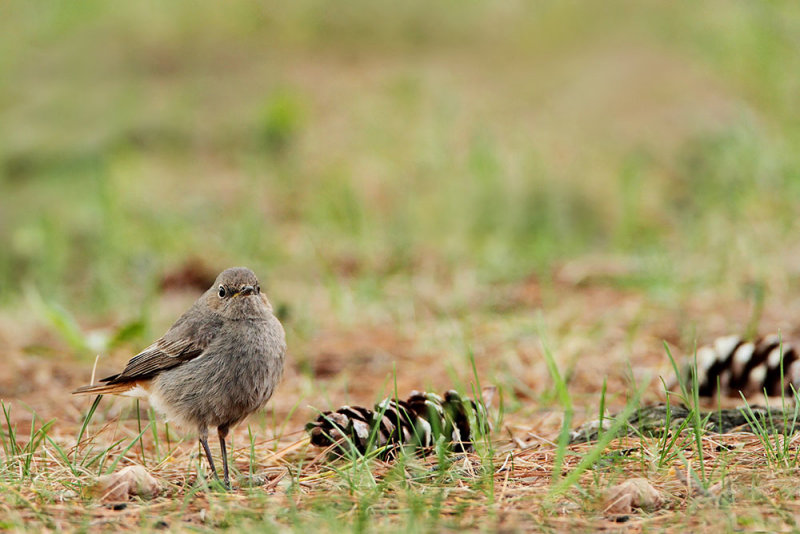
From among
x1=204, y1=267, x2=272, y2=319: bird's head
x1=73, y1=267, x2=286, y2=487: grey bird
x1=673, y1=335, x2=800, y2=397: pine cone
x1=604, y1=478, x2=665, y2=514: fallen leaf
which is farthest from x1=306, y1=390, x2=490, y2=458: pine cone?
x1=673, y1=335, x2=800, y2=397: pine cone

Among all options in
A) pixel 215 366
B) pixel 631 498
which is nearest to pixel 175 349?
pixel 215 366

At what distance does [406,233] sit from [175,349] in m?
4.36

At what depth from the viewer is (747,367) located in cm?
355

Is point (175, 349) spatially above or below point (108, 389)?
above

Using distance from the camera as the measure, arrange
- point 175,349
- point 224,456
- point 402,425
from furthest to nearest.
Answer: point 175,349 < point 402,425 < point 224,456

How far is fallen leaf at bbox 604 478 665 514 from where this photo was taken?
234cm

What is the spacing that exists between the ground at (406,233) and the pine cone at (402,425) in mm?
87

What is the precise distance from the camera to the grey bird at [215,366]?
3047 mm

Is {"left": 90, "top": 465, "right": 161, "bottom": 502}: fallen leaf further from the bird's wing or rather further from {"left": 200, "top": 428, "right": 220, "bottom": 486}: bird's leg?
the bird's wing

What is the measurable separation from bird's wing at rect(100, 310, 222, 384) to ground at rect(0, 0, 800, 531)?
0.19 meters

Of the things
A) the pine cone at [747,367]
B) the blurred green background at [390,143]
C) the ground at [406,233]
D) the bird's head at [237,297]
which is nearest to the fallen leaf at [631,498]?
the ground at [406,233]

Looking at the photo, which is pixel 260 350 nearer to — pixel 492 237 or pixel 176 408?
pixel 176 408

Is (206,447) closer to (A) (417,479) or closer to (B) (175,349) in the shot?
(B) (175,349)

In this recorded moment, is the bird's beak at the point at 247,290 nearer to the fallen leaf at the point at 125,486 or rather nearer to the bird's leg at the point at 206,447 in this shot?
the bird's leg at the point at 206,447
